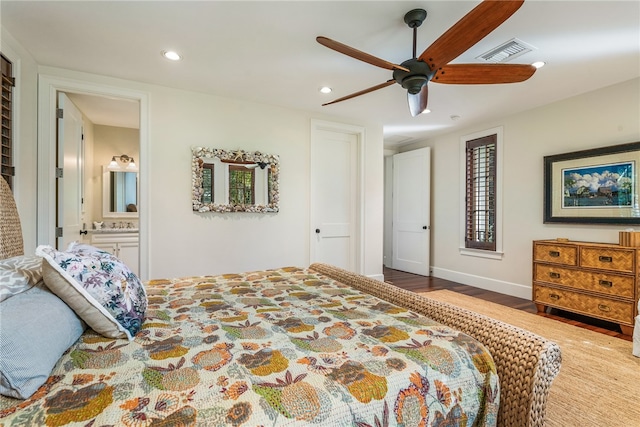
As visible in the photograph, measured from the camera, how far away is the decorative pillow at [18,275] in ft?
3.36

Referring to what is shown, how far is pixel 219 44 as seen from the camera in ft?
8.10

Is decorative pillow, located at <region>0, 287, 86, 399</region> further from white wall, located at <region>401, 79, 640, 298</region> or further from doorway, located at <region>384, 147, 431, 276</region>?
doorway, located at <region>384, 147, 431, 276</region>

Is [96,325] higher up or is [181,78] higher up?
[181,78]

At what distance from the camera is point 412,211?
573cm

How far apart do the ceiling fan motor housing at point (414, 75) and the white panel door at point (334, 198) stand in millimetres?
2130

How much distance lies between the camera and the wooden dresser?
2.79 m

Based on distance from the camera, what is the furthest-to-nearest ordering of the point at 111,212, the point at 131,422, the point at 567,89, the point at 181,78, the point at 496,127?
1. the point at 111,212
2. the point at 496,127
3. the point at 567,89
4. the point at 181,78
5. the point at 131,422

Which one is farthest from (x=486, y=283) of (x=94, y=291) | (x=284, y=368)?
(x=94, y=291)

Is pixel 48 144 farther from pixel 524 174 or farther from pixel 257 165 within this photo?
pixel 524 174

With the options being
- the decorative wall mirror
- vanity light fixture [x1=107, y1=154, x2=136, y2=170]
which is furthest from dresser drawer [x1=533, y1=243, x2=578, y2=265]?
vanity light fixture [x1=107, y1=154, x2=136, y2=170]

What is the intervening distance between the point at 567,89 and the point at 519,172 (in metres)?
1.12

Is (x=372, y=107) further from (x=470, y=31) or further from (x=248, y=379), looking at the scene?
(x=248, y=379)

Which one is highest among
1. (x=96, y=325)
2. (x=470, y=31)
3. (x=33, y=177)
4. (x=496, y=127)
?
(x=496, y=127)

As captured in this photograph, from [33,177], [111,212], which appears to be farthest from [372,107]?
[111,212]
